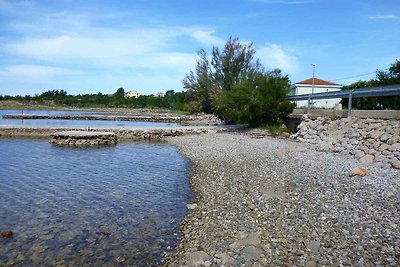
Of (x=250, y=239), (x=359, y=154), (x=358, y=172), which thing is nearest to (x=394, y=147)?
(x=359, y=154)

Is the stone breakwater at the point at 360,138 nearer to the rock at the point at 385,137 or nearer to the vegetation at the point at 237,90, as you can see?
the rock at the point at 385,137

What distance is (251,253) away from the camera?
697 cm

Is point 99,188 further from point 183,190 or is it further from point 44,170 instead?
point 44,170

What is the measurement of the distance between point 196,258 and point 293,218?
3.00 metres

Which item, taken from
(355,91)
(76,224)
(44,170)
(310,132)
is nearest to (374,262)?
(76,224)

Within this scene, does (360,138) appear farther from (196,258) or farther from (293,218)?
(196,258)

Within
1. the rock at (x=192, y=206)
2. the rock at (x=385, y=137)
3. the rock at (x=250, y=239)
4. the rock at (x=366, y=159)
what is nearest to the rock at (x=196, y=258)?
the rock at (x=250, y=239)

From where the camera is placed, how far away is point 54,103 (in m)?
143

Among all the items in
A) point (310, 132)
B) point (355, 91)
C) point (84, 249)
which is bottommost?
point (84, 249)

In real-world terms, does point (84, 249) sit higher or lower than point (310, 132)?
lower

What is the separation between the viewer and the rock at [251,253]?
6.81m

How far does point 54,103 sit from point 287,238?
14976 centimetres

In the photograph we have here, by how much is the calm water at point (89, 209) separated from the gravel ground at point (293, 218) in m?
0.80

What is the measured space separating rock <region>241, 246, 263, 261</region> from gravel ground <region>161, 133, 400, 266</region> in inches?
0.8
